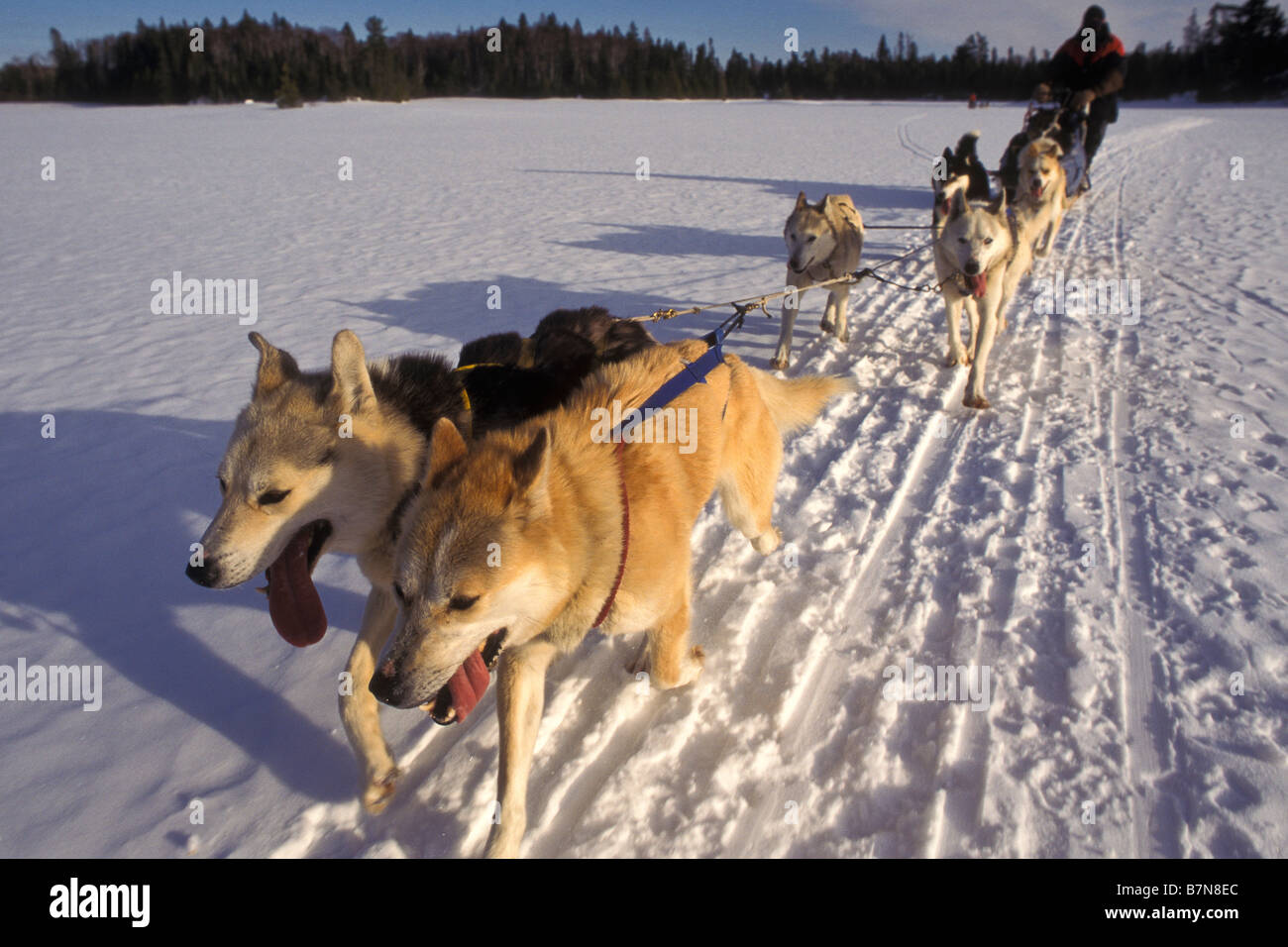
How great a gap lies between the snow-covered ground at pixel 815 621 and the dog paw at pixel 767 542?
0.12m

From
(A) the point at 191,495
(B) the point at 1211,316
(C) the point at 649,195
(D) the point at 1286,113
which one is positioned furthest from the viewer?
(D) the point at 1286,113

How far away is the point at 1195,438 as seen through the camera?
12.5 feet

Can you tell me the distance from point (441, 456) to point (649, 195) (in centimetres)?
1353

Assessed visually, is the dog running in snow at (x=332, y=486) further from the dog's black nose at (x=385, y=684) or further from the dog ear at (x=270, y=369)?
the dog's black nose at (x=385, y=684)

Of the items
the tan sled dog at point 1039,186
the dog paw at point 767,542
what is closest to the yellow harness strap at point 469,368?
the dog paw at point 767,542

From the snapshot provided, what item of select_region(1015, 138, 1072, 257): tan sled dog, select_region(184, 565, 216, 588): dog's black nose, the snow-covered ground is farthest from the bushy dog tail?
select_region(1015, 138, 1072, 257): tan sled dog

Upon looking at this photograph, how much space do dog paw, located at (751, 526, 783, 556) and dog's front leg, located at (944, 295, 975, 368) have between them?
3.10 m

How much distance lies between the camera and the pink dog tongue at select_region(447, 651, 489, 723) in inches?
74.8

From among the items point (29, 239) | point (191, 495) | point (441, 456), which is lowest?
point (191, 495)

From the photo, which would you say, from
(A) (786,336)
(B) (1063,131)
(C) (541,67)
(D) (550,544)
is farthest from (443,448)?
(C) (541,67)

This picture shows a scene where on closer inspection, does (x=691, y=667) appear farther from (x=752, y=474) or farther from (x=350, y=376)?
(x=350, y=376)
